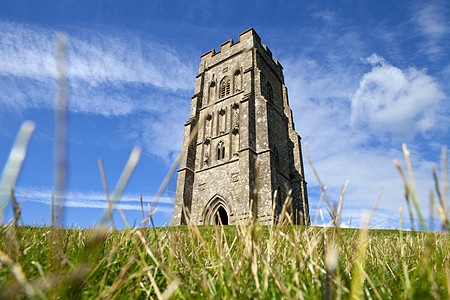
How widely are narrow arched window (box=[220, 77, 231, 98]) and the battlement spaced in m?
3.79

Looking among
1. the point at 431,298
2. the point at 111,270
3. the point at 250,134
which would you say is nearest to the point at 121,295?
the point at 111,270

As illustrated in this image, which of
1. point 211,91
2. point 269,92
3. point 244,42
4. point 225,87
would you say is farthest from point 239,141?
point 244,42

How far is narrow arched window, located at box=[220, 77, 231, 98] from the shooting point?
23.0 m

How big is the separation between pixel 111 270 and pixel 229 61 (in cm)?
2453

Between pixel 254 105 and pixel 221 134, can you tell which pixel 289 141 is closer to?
pixel 254 105

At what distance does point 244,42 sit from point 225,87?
4.95 m

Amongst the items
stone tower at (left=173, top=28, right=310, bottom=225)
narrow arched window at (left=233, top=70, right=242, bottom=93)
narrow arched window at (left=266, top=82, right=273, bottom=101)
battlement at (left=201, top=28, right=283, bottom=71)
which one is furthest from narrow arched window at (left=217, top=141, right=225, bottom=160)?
battlement at (left=201, top=28, right=283, bottom=71)

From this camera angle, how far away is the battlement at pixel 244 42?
24006 millimetres

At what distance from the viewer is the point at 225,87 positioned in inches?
915

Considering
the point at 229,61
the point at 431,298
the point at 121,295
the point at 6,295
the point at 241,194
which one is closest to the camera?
the point at 6,295

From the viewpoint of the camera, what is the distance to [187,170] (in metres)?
19.0

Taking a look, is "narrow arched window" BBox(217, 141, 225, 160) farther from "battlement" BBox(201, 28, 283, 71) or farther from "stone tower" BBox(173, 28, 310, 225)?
"battlement" BBox(201, 28, 283, 71)

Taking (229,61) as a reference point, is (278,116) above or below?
below

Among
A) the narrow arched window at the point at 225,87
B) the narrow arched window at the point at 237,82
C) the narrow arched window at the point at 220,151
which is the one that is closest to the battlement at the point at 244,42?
the narrow arched window at the point at 237,82
